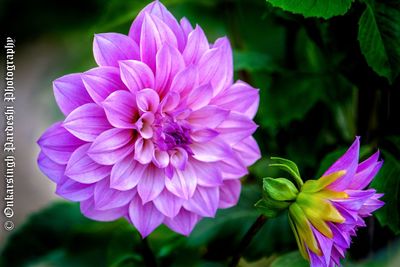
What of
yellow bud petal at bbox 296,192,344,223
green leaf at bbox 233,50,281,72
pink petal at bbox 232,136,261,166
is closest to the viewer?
yellow bud petal at bbox 296,192,344,223

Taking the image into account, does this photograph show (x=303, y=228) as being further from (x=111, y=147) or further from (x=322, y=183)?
(x=111, y=147)

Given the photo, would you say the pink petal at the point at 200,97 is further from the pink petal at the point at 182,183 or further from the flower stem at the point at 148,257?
the flower stem at the point at 148,257

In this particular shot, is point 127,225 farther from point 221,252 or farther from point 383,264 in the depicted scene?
point 383,264

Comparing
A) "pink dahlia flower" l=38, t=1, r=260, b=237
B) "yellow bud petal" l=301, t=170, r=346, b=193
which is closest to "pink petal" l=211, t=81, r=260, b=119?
"pink dahlia flower" l=38, t=1, r=260, b=237

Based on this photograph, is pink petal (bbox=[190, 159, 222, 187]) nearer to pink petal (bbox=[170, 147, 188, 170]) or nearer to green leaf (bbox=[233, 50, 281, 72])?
pink petal (bbox=[170, 147, 188, 170])

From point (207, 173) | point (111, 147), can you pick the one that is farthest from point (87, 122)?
point (207, 173)
